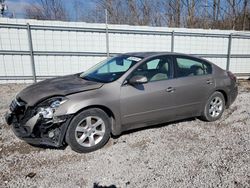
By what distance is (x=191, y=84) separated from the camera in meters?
4.20

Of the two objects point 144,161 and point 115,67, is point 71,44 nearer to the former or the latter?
point 115,67

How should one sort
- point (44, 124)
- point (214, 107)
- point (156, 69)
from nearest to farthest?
1. point (44, 124)
2. point (156, 69)
3. point (214, 107)

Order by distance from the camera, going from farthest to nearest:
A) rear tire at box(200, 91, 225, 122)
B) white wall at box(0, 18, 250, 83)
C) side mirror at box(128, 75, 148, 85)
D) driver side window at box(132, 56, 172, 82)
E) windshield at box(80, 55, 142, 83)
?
1. white wall at box(0, 18, 250, 83)
2. rear tire at box(200, 91, 225, 122)
3. driver side window at box(132, 56, 172, 82)
4. windshield at box(80, 55, 142, 83)
5. side mirror at box(128, 75, 148, 85)

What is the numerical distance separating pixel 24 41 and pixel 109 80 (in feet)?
17.5

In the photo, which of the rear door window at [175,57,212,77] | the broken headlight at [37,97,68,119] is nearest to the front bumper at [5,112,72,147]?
the broken headlight at [37,97,68,119]

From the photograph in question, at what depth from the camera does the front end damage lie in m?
3.04

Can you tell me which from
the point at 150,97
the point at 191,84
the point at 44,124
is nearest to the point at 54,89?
the point at 44,124

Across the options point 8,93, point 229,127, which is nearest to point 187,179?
point 229,127

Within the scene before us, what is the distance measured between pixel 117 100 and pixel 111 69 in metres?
1.08

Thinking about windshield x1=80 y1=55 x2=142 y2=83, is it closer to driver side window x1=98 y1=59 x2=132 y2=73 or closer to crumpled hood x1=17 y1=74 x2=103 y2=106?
driver side window x1=98 y1=59 x2=132 y2=73

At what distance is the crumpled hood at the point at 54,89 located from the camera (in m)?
3.23

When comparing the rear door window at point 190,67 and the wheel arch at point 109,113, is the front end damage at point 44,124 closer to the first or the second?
the wheel arch at point 109,113

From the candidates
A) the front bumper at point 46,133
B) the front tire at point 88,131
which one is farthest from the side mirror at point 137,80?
the front bumper at point 46,133

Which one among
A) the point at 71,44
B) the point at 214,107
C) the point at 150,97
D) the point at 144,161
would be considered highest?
the point at 71,44
